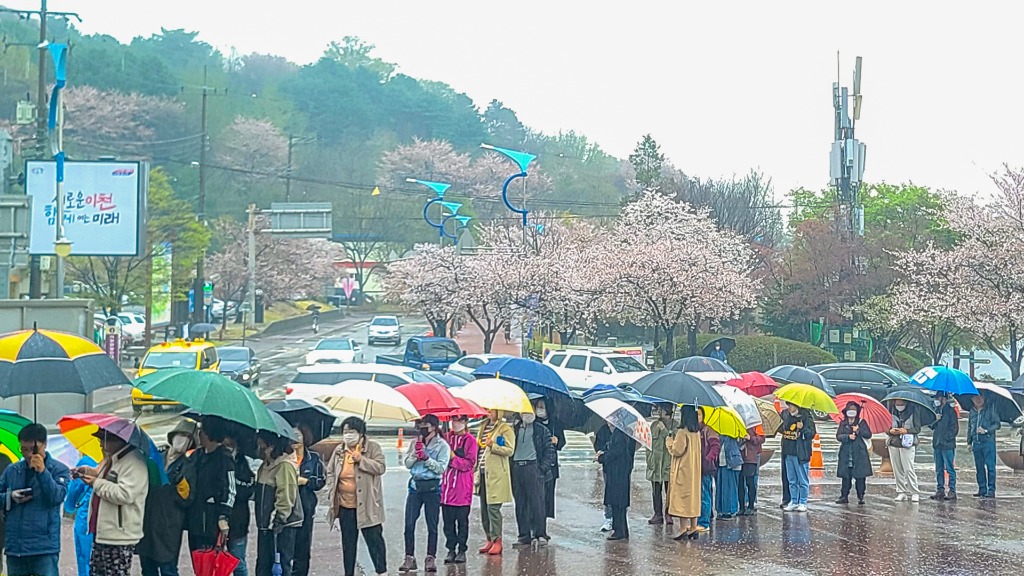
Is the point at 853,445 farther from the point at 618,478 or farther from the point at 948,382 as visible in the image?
the point at 618,478

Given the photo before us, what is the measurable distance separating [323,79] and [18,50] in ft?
106

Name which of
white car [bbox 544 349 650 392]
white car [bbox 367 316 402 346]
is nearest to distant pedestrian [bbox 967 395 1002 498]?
white car [bbox 544 349 650 392]

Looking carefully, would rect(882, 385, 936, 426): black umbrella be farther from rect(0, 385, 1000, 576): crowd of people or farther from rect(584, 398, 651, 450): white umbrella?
rect(584, 398, 651, 450): white umbrella

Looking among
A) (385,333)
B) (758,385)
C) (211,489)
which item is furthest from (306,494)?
(385,333)

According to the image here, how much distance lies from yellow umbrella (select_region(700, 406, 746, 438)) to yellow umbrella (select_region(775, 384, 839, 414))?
1681 mm

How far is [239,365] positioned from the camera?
39.0m

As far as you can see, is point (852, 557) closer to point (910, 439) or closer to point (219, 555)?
point (910, 439)

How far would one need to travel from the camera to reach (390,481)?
18.9m

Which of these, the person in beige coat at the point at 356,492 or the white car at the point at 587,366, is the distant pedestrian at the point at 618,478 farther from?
the white car at the point at 587,366

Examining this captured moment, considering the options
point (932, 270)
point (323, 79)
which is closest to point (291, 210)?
point (932, 270)

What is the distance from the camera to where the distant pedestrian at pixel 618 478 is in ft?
45.1

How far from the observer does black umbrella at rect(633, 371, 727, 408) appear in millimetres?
13523

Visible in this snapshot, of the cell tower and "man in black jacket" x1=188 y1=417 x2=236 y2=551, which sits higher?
the cell tower

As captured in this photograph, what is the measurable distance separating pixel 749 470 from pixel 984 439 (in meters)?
4.40
